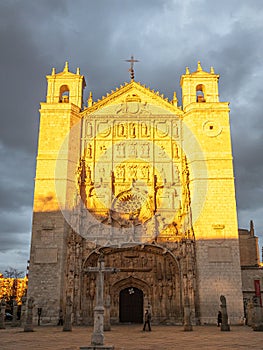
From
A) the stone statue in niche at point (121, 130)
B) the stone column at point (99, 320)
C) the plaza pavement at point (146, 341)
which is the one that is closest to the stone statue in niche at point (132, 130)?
the stone statue in niche at point (121, 130)

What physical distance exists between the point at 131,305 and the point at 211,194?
24.1ft

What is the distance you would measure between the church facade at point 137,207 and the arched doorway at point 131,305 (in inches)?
2.1

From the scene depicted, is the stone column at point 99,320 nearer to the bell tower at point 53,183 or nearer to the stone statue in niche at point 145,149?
the bell tower at point 53,183

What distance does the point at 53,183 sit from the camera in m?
20.9

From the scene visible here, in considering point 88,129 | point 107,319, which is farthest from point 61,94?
point 107,319

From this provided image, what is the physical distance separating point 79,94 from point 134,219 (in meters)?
8.74

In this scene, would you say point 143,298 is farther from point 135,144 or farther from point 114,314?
point 135,144

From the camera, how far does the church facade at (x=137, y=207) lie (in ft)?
62.8

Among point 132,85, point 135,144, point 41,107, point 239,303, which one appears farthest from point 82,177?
point 239,303

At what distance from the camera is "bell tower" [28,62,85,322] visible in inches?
750

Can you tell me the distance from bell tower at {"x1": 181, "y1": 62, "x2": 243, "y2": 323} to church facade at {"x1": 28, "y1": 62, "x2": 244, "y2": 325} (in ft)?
0.18

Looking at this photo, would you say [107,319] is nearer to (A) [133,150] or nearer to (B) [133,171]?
(B) [133,171]

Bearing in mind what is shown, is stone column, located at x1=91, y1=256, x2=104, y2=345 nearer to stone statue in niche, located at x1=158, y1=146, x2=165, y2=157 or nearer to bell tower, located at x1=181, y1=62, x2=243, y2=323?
bell tower, located at x1=181, y1=62, x2=243, y2=323

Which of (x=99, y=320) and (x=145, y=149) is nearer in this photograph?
(x=99, y=320)
